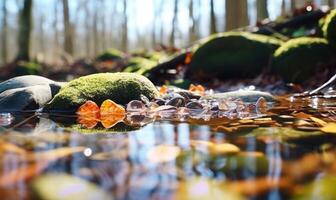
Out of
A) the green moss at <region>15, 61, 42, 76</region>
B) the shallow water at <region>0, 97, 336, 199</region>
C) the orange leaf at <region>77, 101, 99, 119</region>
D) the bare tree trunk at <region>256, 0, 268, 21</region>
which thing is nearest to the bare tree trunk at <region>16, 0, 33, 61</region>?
the green moss at <region>15, 61, 42, 76</region>

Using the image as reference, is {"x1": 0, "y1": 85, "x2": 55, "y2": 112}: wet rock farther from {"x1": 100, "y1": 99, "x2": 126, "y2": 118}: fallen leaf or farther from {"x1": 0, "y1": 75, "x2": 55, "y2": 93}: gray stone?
{"x1": 100, "y1": 99, "x2": 126, "y2": 118}: fallen leaf

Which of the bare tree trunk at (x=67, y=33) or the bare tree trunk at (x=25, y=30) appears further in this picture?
the bare tree trunk at (x=67, y=33)

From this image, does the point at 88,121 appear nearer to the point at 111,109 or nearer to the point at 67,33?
the point at 111,109

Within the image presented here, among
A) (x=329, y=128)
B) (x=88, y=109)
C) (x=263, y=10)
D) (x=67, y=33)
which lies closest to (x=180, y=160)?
(x=329, y=128)

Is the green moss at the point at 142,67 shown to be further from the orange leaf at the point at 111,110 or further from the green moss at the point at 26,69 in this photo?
the green moss at the point at 26,69

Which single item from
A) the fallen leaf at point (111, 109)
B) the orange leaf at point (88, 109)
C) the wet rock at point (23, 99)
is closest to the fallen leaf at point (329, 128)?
the fallen leaf at point (111, 109)

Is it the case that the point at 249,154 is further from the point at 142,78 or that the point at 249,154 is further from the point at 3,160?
Result: the point at 142,78

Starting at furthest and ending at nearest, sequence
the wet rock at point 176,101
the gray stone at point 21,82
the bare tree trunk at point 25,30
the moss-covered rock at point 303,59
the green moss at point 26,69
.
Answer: the bare tree trunk at point 25,30
the green moss at point 26,69
the moss-covered rock at point 303,59
the gray stone at point 21,82
the wet rock at point 176,101
